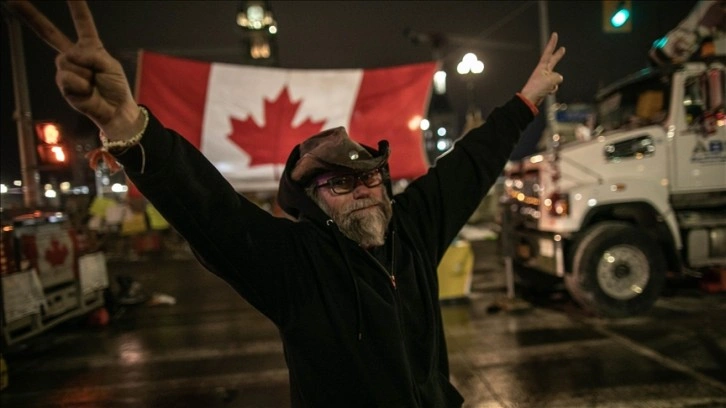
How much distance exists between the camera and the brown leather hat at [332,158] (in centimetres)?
190

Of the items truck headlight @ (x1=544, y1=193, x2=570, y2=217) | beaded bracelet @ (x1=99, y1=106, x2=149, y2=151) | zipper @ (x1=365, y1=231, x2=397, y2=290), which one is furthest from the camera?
truck headlight @ (x1=544, y1=193, x2=570, y2=217)

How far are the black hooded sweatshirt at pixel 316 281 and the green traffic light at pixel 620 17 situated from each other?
912 centimetres

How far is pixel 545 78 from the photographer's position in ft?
7.95

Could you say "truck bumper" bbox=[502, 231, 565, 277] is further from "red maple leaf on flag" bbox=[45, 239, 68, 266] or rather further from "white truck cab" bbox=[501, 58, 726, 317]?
"red maple leaf on flag" bbox=[45, 239, 68, 266]

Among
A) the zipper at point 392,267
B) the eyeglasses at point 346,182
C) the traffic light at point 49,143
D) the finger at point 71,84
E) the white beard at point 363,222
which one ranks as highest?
the traffic light at point 49,143

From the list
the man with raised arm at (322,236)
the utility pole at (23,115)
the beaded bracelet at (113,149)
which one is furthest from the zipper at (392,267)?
the utility pole at (23,115)

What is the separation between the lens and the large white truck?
6.11 metres

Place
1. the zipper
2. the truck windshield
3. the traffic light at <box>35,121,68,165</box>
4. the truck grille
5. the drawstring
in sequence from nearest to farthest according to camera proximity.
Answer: the drawstring < the zipper < the traffic light at <box>35,121,68,165</box> < the truck windshield < the truck grille

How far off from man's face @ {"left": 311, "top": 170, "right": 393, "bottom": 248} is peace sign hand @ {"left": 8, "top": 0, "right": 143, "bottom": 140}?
88 cm

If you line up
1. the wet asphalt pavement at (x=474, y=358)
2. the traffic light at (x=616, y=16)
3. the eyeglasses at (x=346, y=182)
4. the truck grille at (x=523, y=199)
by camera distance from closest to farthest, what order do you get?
the eyeglasses at (x=346, y=182)
the wet asphalt pavement at (x=474, y=358)
the truck grille at (x=523, y=199)
the traffic light at (x=616, y=16)

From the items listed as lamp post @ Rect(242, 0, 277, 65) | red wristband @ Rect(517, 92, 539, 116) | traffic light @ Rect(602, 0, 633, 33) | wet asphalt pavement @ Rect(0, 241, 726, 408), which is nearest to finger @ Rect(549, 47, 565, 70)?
red wristband @ Rect(517, 92, 539, 116)

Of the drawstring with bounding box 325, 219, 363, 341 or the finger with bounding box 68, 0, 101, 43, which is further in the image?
the drawstring with bounding box 325, 219, 363, 341

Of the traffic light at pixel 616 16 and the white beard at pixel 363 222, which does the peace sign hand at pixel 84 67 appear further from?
the traffic light at pixel 616 16

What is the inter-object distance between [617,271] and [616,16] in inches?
216
